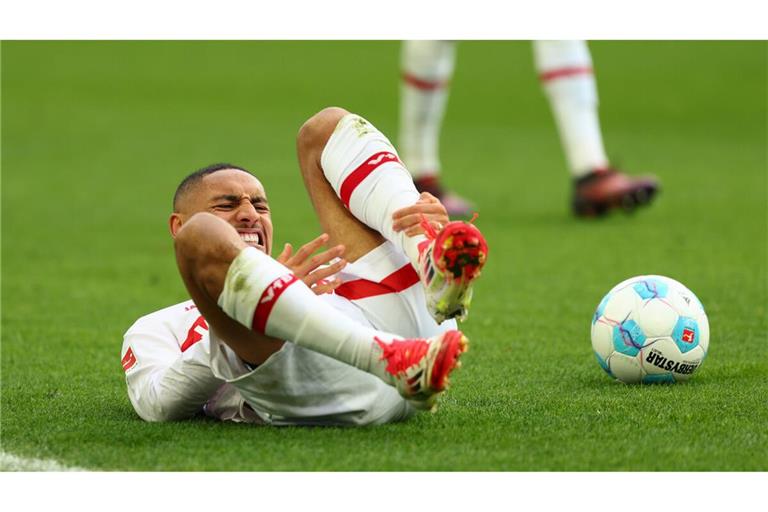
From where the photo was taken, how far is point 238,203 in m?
3.67

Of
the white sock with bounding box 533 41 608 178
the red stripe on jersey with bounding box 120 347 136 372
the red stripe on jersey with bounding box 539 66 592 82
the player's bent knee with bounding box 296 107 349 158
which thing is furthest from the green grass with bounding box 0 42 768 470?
the red stripe on jersey with bounding box 539 66 592 82

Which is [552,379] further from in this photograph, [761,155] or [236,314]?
[761,155]

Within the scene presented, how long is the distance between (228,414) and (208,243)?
78 centimetres

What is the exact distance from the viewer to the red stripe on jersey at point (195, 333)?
3840 millimetres

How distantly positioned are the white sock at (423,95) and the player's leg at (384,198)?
6.57 metres

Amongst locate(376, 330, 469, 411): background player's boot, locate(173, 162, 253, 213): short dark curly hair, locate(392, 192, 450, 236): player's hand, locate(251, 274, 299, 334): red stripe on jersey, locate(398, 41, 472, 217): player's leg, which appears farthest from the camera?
locate(398, 41, 472, 217): player's leg

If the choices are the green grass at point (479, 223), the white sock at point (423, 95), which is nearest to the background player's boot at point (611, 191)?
the green grass at point (479, 223)

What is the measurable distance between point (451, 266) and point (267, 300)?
1.55 ft

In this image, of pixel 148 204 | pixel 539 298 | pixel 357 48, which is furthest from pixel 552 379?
pixel 357 48

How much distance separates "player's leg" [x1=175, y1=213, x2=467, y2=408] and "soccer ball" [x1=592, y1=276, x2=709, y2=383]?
1.26 m

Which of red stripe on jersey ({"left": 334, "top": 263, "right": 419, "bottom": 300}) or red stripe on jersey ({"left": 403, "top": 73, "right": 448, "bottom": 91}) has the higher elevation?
red stripe on jersey ({"left": 334, "top": 263, "right": 419, "bottom": 300})

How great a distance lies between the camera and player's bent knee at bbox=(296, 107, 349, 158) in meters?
3.68

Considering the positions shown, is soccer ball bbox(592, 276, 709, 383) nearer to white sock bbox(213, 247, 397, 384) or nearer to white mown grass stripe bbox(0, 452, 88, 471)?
white sock bbox(213, 247, 397, 384)

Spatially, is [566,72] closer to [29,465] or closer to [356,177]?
[356,177]
